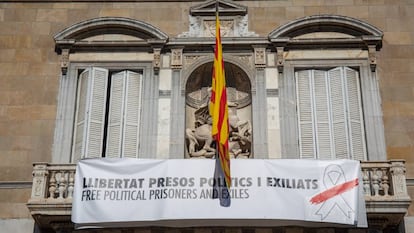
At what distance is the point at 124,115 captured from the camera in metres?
18.6

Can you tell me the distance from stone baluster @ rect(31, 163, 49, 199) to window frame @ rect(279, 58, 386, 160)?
5879mm

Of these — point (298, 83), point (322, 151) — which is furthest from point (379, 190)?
point (298, 83)

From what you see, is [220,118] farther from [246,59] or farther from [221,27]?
[221,27]

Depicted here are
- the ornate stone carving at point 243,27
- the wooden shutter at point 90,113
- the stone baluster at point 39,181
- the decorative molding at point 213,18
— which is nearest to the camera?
the stone baluster at point 39,181

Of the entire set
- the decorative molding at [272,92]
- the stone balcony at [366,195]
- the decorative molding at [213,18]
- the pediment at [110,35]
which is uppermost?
the decorative molding at [213,18]

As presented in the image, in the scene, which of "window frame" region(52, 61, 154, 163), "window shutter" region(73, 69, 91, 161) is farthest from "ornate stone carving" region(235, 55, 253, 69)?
"window shutter" region(73, 69, 91, 161)

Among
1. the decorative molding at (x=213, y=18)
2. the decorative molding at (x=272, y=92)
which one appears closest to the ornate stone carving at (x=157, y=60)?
the decorative molding at (x=213, y=18)

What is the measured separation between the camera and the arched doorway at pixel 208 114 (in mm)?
18062

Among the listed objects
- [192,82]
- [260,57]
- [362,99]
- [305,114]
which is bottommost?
[305,114]

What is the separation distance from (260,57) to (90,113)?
15.6ft

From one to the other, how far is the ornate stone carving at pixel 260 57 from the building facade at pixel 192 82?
Result: 27 mm

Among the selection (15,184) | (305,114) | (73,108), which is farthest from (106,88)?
(305,114)

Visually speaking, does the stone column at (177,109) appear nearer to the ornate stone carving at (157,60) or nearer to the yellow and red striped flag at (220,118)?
the ornate stone carving at (157,60)

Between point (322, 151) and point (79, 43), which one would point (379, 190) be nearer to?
point (322, 151)
